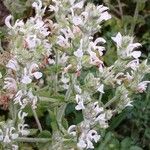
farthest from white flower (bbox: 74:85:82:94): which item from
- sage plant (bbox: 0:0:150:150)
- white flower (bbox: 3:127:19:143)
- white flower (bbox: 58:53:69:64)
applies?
white flower (bbox: 3:127:19:143)

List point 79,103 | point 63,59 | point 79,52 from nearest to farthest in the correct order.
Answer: point 79,52 → point 79,103 → point 63,59

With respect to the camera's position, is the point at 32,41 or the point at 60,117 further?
the point at 60,117

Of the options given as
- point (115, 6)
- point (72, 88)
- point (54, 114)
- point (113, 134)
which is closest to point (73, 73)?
point (72, 88)

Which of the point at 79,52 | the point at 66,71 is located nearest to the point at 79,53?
the point at 79,52

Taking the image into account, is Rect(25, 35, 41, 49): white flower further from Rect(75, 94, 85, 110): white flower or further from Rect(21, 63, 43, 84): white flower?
Rect(75, 94, 85, 110): white flower

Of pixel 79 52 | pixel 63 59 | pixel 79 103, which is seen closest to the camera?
pixel 79 52

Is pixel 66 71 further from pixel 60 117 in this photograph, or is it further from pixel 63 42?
pixel 60 117

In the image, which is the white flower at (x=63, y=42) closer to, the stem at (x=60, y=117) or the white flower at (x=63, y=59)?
the white flower at (x=63, y=59)

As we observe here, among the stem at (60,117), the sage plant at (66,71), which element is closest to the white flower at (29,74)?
the sage plant at (66,71)
